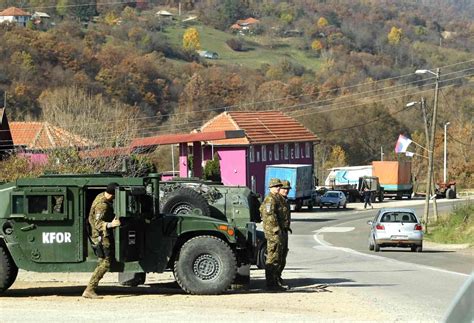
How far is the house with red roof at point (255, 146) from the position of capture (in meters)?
83.9

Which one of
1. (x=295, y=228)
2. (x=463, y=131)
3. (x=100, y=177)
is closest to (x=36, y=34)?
(x=463, y=131)

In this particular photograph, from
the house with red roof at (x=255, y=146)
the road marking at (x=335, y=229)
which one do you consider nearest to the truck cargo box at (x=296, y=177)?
the house with red roof at (x=255, y=146)

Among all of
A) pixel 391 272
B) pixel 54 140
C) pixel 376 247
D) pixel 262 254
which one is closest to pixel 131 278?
pixel 262 254

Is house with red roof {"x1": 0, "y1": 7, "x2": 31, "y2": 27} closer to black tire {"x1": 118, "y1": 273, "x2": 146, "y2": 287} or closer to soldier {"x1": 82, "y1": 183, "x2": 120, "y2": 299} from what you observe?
black tire {"x1": 118, "y1": 273, "x2": 146, "y2": 287}

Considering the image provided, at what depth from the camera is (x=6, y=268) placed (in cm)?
1577

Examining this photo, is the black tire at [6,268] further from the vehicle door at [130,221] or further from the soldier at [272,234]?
the soldier at [272,234]

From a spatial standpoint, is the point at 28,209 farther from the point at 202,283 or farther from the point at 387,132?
the point at 387,132

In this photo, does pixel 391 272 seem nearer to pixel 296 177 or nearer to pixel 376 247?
pixel 376 247

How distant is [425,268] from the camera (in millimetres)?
23562

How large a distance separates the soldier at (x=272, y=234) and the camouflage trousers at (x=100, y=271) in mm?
2603

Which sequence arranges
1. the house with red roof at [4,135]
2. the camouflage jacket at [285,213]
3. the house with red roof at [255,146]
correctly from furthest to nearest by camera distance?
the house with red roof at [255,146] < the house with red roof at [4,135] < the camouflage jacket at [285,213]

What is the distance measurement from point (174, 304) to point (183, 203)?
20.9 ft

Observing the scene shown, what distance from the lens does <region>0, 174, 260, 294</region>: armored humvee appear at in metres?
15.8

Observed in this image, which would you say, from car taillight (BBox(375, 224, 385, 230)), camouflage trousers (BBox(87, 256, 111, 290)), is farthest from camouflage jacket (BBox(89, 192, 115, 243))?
car taillight (BBox(375, 224, 385, 230))
